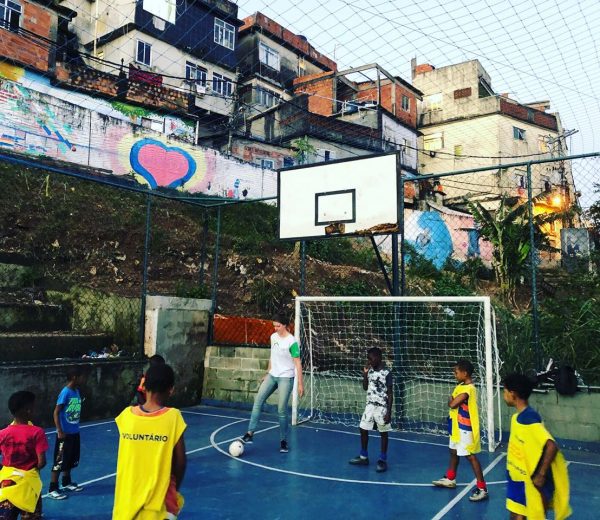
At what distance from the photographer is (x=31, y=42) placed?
76.7 feet

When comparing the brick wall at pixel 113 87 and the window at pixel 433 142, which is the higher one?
the window at pixel 433 142

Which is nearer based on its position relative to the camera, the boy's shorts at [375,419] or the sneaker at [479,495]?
the sneaker at [479,495]

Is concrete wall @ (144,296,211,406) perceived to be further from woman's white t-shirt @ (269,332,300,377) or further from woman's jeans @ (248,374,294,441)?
woman's white t-shirt @ (269,332,300,377)

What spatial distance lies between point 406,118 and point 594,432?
34972 millimetres

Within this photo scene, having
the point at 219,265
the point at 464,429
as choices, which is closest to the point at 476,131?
the point at 219,265

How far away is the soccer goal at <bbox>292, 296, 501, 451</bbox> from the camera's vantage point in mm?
7512

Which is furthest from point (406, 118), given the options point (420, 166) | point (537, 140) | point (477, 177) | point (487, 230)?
point (487, 230)

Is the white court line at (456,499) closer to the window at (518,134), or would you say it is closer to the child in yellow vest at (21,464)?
the child in yellow vest at (21,464)

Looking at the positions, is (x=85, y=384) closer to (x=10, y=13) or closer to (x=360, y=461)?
(x=360, y=461)

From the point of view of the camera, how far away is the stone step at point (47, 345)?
815 cm

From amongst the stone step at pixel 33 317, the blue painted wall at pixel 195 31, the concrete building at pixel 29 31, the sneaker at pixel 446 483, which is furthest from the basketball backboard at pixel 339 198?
the blue painted wall at pixel 195 31

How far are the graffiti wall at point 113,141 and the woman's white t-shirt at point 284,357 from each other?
17410 mm

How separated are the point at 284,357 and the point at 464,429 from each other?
2.62 metres

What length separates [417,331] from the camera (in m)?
9.23
